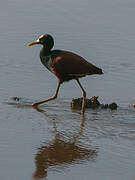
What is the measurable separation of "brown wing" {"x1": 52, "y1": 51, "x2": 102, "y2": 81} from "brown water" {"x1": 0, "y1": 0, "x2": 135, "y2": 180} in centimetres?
45

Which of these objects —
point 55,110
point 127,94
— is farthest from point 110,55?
point 55,110

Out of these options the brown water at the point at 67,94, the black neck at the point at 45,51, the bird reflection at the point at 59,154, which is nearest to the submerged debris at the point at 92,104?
the brown water at the point at 67,94

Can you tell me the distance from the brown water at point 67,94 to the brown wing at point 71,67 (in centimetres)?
45

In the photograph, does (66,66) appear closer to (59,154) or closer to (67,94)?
(67,94)

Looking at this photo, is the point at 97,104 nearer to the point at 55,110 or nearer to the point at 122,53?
the point at 55,110

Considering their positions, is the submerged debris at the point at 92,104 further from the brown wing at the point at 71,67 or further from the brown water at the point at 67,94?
the brown wing at the point at 71,67

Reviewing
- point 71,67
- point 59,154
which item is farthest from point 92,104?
point 59,154

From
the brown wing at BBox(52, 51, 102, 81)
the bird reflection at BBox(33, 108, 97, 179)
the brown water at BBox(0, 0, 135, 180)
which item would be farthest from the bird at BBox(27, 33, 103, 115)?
the bird reflection at BBox(33, 108, 97, 179)

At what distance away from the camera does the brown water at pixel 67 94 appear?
7329 mm

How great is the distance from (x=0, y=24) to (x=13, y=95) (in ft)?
11.2

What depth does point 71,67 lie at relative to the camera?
9.52 m

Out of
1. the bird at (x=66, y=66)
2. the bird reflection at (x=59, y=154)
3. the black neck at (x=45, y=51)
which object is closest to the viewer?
the bird reflection at (x=59, y=154)

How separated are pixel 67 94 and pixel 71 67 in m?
0.69

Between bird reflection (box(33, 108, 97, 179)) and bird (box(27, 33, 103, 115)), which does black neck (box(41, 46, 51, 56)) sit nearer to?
bird (box(27, 33, 103, 115))
